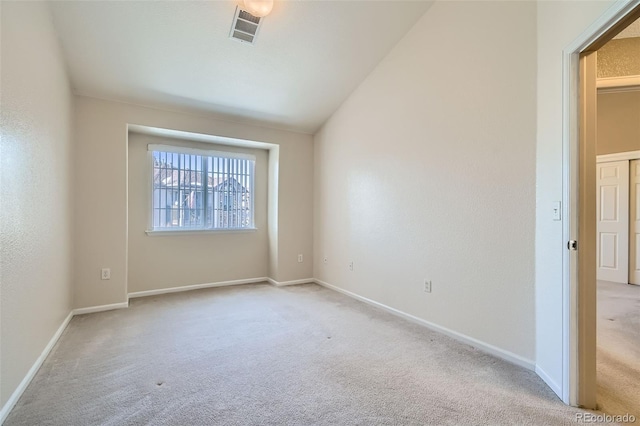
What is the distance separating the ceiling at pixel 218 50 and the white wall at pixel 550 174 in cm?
134

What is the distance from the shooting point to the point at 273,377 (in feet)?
6.39

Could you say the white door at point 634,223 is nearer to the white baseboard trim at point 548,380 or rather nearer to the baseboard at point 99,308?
the white baseboard trim at point 548,380

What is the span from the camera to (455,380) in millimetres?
1925

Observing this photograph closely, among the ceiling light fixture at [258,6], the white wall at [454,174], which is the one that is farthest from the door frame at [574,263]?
the ceiling light fixture at [258,6]

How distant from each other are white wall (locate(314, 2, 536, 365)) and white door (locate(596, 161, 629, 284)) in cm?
381

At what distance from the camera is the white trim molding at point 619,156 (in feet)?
14.1

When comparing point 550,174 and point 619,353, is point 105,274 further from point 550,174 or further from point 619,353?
point 619,353

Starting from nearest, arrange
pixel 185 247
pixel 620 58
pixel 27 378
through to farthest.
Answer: pixel 27 378, pixel 620 58, pixel 185 247

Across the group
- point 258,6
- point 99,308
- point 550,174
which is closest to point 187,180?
point 99,308

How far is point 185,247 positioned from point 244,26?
9.53 feet

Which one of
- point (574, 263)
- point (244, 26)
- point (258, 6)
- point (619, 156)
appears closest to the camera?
point (574, 263)

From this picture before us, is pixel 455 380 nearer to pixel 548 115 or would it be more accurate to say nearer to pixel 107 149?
pixel 548 115

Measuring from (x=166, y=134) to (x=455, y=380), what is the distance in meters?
4.13


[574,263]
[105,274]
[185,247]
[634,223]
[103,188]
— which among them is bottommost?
[105,274]
